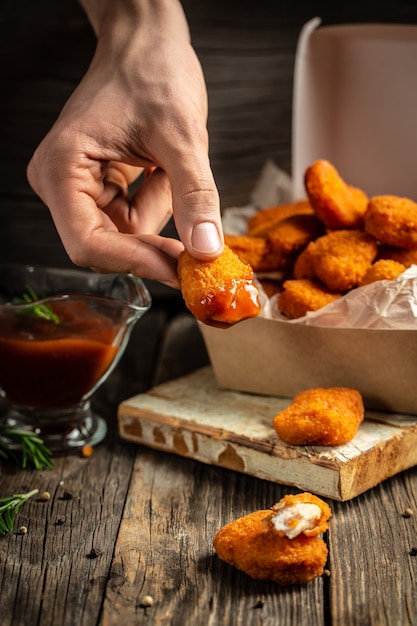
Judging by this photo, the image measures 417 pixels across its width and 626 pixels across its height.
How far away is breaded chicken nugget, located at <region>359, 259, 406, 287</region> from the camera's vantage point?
1.59 metres

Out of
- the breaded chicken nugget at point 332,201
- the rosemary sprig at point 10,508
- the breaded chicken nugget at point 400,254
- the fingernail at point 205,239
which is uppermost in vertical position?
the fingernail at point 205,239

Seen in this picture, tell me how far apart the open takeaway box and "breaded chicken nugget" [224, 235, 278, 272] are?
0.16 m

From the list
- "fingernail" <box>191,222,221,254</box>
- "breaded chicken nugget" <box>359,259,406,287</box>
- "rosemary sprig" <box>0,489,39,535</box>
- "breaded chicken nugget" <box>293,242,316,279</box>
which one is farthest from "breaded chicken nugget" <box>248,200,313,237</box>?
"rosemary sprig" <box>0,489,39,535</box>

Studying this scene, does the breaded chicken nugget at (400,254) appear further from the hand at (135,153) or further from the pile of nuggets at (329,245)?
the hand at (135,153)

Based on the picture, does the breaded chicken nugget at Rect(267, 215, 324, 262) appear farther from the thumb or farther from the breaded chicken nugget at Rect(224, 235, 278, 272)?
the thumb

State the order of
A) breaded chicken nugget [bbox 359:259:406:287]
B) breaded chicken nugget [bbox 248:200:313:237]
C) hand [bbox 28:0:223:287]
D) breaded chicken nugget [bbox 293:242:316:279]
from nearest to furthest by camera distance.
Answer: hand [bbox 28:0:223:287], breaded chicken nugget [bbox 359:259:406:287], breaded chicken nugget [bbox 293:242:316:279], breaded chicken nugget [bbox 248:200:313:237]

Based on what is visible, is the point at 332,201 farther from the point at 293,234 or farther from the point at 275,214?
the point at 275,214

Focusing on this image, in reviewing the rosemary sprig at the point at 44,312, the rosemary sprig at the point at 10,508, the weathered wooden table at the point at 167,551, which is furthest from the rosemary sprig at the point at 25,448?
the rosemary sprig at the point at 44,312

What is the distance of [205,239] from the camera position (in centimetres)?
133

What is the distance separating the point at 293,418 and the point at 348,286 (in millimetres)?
311

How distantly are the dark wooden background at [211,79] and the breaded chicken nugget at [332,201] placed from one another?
88cm

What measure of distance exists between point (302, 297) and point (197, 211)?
369 millimetres

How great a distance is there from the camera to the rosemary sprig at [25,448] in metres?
1.61

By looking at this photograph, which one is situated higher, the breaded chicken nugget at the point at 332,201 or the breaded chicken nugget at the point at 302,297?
the breaded chicken nugget at the point at 332,201
